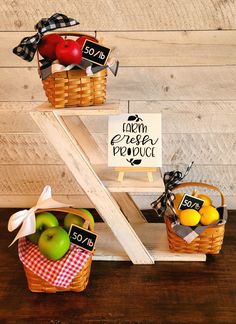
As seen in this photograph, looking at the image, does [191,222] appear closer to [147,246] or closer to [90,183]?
[147,246]

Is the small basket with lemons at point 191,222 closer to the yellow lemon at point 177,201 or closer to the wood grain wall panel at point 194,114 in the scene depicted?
the yellow lemon at point 177,201

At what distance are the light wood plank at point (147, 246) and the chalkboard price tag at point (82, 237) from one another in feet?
0.63

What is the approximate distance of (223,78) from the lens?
1285mm

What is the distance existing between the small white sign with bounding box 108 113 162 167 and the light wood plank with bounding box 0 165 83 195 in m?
0.42

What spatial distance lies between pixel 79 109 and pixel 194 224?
A: 0.47m

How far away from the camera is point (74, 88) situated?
0.95 meters

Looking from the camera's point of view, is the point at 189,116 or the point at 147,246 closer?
the point at 147,246

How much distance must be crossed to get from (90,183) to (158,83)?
48 centimetres

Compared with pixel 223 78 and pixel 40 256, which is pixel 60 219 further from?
pixel 223 78

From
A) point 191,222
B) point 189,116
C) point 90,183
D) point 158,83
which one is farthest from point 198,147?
point 90,183

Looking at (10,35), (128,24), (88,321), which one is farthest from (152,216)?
(10,35)

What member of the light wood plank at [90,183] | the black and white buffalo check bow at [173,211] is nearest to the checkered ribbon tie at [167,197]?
the black and white buffalo check bow at [173,211]

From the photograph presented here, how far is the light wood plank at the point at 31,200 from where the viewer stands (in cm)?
146

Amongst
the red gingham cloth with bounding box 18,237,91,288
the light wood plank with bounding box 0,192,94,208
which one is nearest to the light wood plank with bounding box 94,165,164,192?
the red gingham cloth with bounding box 18,237,91,288
